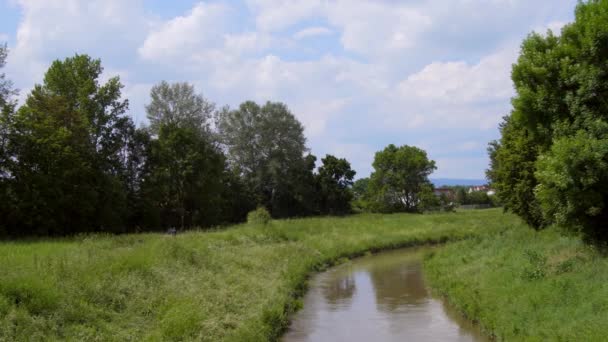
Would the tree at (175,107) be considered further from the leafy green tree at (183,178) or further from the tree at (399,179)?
the tree at (399,179)

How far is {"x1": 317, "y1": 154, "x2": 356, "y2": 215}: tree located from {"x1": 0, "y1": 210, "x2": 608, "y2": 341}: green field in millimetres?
55028

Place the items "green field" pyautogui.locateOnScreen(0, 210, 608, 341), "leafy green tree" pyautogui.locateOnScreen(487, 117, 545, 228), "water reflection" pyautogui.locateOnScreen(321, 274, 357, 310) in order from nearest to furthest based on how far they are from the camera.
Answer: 1. "green field" pyautogui.locateOnScreen(0, 210, 608, 341)
2. "water reflection" pyautogui.locateOnScreen(321, 274, 357, 310)
3. "leafy green tree" pyautogui.locateOnScreen(487, 117, 545, 228)

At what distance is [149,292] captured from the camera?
15516 mm

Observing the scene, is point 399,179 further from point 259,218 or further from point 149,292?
point 149,292

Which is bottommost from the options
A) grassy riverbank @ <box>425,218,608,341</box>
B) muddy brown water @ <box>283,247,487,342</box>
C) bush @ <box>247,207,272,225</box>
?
muddy brown water @ <box>283,247,487,342</box>

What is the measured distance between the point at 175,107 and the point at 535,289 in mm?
54008

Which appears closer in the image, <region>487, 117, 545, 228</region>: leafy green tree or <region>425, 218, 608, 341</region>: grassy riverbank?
<region>425, 218, 608, 341</region>: grassy riverbank

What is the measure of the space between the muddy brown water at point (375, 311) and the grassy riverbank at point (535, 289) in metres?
0.86

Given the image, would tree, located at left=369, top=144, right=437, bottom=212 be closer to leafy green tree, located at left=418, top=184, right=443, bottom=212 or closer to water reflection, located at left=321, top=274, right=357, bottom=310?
leafy green tree, located at left=418, top=184, right=443, bottom=212

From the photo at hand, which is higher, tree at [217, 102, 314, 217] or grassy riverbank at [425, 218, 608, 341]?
tree at [217, 102, 314, 217]

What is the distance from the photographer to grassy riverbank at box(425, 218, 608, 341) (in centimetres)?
1231

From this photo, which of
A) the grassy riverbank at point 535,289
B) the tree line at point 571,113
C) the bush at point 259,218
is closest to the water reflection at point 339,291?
the grassy riverbank at point 535,289

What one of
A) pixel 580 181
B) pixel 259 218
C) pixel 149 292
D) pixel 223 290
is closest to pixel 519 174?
pixel 580 181

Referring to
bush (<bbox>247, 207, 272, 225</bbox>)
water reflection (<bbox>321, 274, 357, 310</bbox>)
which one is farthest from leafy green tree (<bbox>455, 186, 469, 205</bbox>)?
water reflection (<bbox>321, 274, 357, 310</bbox>)
